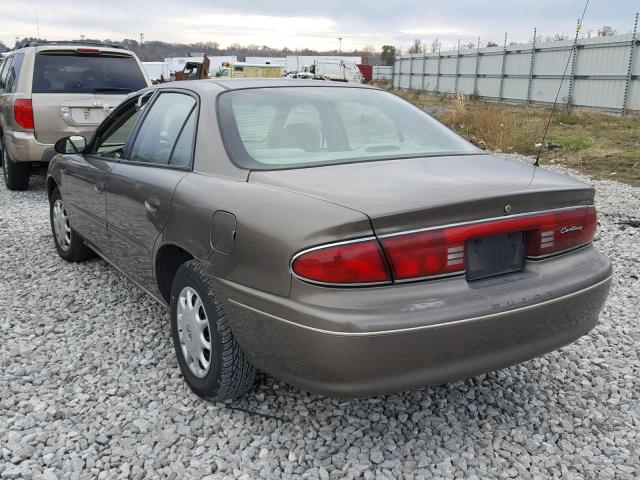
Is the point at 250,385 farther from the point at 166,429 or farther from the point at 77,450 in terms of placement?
the point at 77,450

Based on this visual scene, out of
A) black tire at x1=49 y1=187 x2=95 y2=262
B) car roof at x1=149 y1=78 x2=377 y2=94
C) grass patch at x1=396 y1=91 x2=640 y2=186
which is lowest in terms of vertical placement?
black tire at x1=49 y1=187 x2=95 y2=262

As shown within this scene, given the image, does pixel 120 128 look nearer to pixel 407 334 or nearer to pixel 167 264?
pixel 167 264

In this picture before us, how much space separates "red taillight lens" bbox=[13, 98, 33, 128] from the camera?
7457mm

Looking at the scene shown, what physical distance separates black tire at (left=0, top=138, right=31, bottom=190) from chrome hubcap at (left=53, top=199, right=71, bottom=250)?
359 cm

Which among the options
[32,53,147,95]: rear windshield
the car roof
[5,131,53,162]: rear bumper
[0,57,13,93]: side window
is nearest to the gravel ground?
the car roof

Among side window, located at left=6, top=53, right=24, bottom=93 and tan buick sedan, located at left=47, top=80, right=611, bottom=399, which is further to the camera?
side window, located at left=6, top=53, right=24, bottom=93

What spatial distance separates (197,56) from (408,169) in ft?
184

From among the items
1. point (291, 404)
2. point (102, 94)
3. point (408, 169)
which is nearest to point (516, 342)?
point (408, 169)

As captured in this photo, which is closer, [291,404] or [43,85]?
[291,404]

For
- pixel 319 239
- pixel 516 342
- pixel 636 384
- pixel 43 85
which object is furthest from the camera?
pixel 43 85

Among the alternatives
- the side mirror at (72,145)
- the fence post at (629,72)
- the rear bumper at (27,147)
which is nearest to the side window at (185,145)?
the side mirror at (72,145)

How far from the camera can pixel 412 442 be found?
261 cm

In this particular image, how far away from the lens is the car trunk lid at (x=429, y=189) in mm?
2205

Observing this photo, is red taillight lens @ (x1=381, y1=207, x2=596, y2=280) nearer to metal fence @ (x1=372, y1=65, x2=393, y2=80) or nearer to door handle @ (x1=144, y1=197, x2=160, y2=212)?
door handle @ (x1=144, y1=197, x2=160, y2=212)
